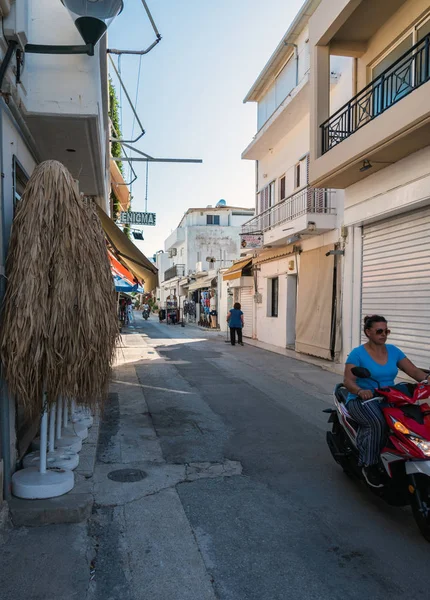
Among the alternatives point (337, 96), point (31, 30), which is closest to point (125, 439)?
point (31, 30)

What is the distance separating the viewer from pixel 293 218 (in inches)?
586

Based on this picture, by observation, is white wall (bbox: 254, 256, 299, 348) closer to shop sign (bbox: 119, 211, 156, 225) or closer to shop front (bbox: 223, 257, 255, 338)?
shop front (bbox: 223, 257, 255, 338)

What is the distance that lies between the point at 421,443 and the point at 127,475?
2.83 meters

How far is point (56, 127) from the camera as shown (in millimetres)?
5691

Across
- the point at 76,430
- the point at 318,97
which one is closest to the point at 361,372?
the point at 76,430

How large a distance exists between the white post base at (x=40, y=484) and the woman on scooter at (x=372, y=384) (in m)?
2.47

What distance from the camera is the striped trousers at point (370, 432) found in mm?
3703

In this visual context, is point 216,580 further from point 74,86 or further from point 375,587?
point 74,86

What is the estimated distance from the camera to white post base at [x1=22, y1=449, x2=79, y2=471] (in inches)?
166

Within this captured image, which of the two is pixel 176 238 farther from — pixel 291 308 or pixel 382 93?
pixel 382 93

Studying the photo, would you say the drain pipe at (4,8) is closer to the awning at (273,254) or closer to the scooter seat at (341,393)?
the scooter seat at (341,393)

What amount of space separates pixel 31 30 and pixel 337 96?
9.85 m

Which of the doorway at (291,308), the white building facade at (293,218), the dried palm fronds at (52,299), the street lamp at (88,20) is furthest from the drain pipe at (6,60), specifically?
the doorway at (291,308)

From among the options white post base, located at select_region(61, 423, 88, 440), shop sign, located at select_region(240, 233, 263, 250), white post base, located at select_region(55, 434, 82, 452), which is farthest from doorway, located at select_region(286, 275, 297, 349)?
white post base, located at select_region(55, 434, 82, 452)
